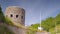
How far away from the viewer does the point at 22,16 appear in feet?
20.4

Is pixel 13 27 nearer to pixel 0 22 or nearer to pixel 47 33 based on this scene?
pixel 0 22

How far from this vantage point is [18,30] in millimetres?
5082

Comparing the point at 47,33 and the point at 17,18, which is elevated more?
the point at 17,18

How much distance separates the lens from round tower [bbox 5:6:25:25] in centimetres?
592

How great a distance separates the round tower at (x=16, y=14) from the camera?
19.4 ft

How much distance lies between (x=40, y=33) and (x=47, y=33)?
0.76 feet

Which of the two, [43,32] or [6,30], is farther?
[43,32]

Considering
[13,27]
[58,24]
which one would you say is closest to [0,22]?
[13,27]

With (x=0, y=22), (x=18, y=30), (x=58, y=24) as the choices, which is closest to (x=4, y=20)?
(x=0, y=22)

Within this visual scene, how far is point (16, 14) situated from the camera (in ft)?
20.1

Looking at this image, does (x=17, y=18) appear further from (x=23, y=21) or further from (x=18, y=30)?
(x=18, y=30)

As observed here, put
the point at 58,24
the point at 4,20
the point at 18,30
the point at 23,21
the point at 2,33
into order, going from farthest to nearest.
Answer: the point at 23,21
the point at 58,24
the point at 18,30
the point at 4,20
the point at 2,33

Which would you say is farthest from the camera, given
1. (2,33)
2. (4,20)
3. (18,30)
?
(18,30)

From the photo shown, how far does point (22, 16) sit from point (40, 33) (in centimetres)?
82
